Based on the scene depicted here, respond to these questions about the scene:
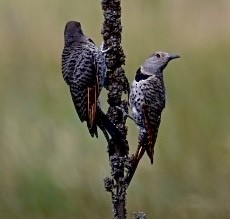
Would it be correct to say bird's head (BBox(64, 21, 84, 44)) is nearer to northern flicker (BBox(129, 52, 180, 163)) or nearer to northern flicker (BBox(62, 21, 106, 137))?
northern flicker (BBox(62, 21, 106, 137))

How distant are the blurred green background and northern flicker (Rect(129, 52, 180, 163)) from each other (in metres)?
0.16

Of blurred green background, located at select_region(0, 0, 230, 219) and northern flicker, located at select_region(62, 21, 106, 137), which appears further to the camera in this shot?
blurred green background, located at select_region(0, 0, 230, 219)

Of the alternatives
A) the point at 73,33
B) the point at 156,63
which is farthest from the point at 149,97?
the point at 73,33

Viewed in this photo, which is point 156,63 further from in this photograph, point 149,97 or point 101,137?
point 101,137

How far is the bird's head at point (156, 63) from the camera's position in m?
2.23

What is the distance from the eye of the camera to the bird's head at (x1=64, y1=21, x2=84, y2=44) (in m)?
2.28

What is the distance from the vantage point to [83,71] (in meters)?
2.24

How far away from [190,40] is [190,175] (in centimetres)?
36

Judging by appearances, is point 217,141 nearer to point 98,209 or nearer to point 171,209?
point 171,209

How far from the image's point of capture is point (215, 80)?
245 centimetres

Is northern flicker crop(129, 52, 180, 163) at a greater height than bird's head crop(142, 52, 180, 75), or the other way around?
bird's head crop(142, 52, 180, 75)

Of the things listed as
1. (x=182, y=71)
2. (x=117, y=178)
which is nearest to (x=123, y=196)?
(x=117, y=178)

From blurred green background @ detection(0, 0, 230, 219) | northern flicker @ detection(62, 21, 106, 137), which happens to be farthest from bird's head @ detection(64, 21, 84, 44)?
blurred green background @ detection(0, 0, 230, 219)

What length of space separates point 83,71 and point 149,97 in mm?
175
